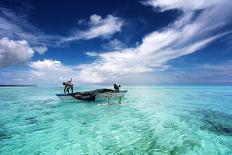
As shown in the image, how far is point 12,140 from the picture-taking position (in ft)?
29.0

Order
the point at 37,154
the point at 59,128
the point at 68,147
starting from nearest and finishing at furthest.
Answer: the point at 37,154, the point at 68,147, the point at 59,128

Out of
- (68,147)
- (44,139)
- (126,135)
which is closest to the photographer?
(68,147)

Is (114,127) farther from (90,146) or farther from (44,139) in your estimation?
(44,139)

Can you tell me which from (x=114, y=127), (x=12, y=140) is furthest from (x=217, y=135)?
(x=12, y=140)

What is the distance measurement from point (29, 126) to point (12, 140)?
278 centimetres

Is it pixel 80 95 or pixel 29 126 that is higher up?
pixel 80 95

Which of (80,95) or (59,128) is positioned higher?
(80,95)

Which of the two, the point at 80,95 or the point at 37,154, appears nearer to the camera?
the point at 37,154

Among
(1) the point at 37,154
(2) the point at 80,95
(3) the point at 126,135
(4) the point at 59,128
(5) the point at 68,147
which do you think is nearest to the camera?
(1) the point at 37,154

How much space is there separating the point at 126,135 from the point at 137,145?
62.3 inches

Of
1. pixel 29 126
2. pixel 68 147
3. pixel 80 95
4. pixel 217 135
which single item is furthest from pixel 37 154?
pixel 80 95

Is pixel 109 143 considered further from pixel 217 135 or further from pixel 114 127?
pixel 217 135

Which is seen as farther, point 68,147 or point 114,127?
point 114,127

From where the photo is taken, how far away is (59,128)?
1115 cm
